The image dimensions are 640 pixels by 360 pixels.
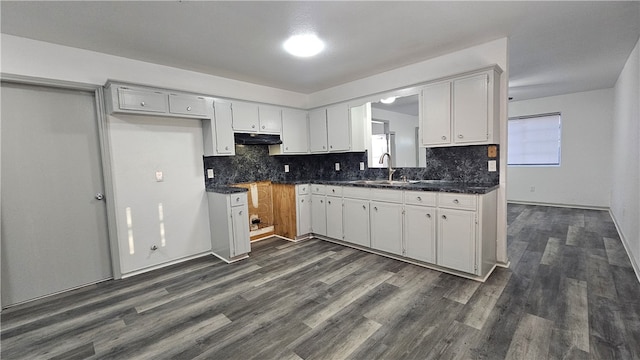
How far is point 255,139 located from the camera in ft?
13.3

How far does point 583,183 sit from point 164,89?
7.78 metres

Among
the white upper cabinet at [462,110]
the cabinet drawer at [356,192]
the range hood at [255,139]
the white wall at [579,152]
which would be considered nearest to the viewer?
the white upper cabinet at [462,110]

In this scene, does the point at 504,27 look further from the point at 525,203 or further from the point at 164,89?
the point at 525,203

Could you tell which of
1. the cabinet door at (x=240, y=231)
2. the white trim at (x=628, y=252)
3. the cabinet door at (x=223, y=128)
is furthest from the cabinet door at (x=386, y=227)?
the white trim at (x=628, y=252)

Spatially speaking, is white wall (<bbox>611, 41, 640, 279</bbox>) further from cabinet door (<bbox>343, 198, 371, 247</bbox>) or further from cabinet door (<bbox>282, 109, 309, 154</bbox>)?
cabinet door (<bbox>282, 109, 309, 154</bbox>)

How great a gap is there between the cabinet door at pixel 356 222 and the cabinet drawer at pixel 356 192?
0.05 m

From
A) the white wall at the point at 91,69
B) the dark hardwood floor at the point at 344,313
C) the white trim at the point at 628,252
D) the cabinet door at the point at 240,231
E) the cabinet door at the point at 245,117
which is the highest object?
the white wall at the point at 91,69

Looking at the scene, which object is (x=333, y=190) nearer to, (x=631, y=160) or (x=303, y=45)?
(x=303, y=45)

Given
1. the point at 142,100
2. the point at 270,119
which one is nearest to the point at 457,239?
the point at 270,119

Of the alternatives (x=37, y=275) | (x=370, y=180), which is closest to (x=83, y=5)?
(x=37, y=275)

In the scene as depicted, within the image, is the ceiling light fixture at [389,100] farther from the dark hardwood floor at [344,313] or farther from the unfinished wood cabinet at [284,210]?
the dark hardwood floor at [344,313]

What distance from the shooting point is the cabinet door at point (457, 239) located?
2752 mm

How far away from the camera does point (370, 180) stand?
4.36 m

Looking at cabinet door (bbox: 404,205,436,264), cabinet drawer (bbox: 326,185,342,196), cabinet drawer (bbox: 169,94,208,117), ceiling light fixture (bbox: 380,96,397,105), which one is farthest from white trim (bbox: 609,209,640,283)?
cabinet drawer (bbox: 169,94,208,117)
